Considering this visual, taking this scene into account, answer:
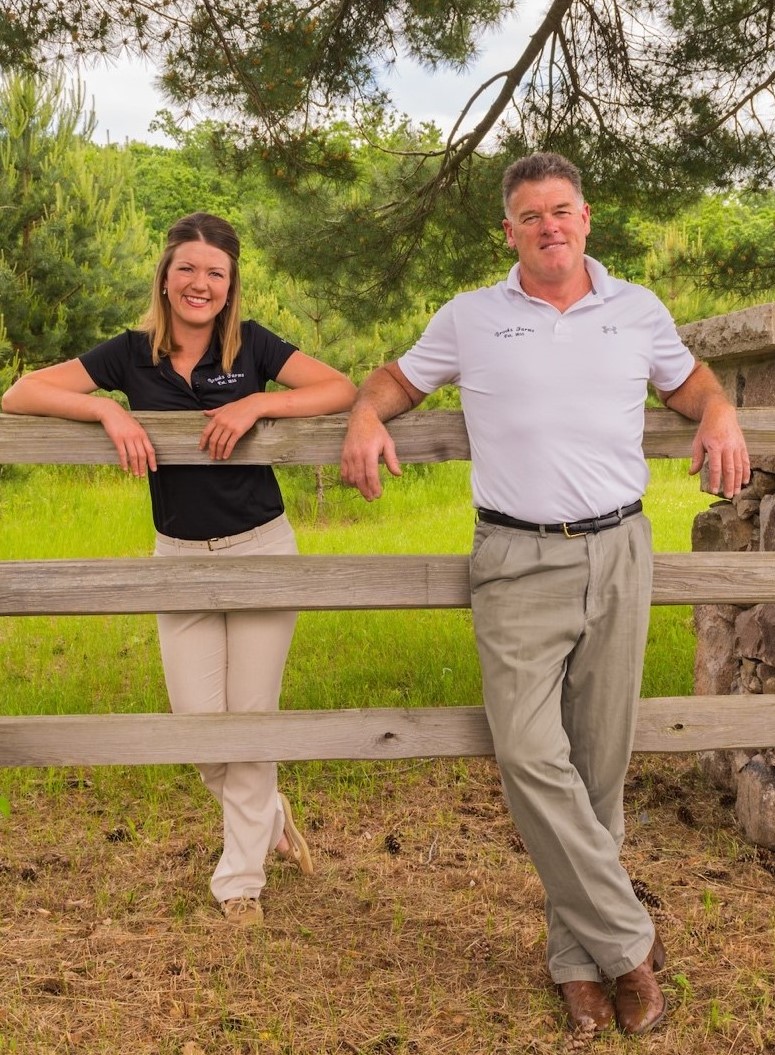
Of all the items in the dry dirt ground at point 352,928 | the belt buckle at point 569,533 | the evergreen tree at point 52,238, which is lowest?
the dry dirt ground at point 352,928

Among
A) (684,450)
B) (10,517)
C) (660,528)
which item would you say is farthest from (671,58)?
(10,517)

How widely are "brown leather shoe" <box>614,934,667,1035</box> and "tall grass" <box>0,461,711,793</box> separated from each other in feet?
8.23

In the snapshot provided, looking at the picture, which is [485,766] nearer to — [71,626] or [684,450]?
[684,450]

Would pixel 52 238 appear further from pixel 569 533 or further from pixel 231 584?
pixel 569 533

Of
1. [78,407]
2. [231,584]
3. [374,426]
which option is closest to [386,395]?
[374,426]

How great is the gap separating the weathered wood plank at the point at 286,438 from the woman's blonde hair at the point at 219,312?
0.80ft

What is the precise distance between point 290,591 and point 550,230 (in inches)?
46.4

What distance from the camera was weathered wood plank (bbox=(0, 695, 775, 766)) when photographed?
3039 millimetres

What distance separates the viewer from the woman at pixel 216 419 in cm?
293

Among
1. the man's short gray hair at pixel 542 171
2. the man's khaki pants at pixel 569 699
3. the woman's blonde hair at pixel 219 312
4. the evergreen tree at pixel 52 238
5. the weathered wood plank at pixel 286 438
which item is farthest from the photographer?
the evergreen tree at pixel 52 238

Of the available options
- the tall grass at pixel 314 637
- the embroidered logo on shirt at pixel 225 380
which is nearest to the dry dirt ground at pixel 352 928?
the tall grass at pixel 314 637

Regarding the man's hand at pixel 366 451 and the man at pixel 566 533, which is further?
the man's hand at pixel 366 451

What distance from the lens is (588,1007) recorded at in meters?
2.68

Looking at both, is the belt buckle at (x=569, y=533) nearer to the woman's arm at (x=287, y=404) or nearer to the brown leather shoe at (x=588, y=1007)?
the woman's arm at (x=287, y=404)
